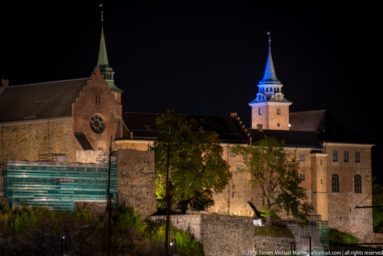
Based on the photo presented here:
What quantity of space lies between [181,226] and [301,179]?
42451 millimetres

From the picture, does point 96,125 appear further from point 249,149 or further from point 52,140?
point 249,149

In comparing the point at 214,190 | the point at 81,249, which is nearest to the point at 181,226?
the point at 81,249

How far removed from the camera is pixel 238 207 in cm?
10781

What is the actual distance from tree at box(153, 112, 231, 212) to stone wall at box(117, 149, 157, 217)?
10.5m

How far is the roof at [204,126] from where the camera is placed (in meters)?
107

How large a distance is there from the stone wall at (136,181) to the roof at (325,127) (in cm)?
4980

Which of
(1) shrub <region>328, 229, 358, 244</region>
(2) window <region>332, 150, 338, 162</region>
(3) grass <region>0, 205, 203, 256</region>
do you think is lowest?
(3) grass <region>0, 205, 203, 256</region>

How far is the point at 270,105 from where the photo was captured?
151 m

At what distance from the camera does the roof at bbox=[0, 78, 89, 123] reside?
327ft

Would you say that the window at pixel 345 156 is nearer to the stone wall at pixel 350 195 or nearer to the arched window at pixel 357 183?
the stone wall at pixel 350 195

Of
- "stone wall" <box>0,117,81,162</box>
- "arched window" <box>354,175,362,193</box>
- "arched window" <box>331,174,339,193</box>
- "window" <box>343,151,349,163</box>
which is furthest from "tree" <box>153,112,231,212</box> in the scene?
"arched window" <box>354,175,362,193</box>

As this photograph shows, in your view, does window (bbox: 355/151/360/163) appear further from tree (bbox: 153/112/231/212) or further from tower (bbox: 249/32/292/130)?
tree (bbox: 153/112/231/212)

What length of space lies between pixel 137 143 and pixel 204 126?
10.4 m

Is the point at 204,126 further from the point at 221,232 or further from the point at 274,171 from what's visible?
the point at 221,232
